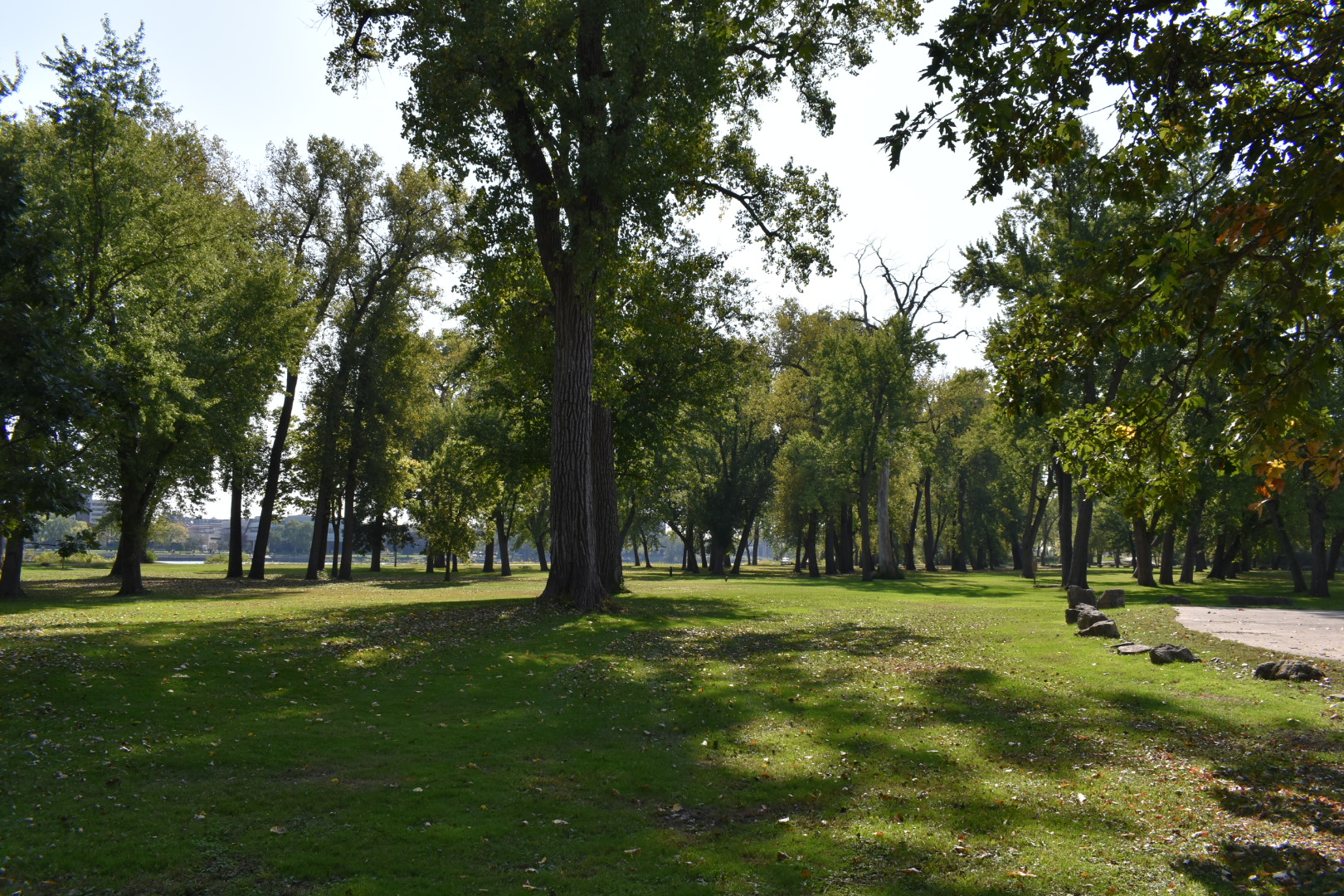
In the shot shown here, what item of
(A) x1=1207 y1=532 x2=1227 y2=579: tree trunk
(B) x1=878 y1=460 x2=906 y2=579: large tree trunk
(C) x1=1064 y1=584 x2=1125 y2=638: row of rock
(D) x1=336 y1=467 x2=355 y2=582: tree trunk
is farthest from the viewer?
(B) x1=878 y1=460 x2=906 y2=579: large tree trunk

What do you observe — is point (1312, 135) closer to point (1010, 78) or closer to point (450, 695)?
point (1010, 78)

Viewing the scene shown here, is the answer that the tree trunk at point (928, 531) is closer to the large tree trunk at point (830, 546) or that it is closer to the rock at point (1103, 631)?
the large tree trunk at point (830, 546)

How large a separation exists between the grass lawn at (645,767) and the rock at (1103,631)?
427 millimetres

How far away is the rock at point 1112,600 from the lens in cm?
2392

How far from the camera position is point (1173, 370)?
27.5 feet

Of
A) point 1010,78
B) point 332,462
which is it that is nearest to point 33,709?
point 1010,78

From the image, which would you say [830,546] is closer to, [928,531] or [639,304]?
[928,531]

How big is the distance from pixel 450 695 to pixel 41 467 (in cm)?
666

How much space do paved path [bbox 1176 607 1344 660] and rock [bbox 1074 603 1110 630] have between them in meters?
2.00

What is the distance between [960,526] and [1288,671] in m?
62.7

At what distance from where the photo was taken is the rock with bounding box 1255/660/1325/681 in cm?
1215

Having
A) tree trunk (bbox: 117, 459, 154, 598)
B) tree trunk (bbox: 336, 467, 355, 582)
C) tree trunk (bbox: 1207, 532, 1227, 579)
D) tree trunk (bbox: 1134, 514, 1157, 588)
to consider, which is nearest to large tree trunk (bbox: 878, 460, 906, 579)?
tree trunk (bbox: 1134, 514, 1157, 588)

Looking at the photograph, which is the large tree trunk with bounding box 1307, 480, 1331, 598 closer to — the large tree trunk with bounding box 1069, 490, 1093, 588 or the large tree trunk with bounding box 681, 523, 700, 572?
the large tree trunk with bounding box 1069, 490, 1093, 588

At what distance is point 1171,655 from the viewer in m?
14.0
